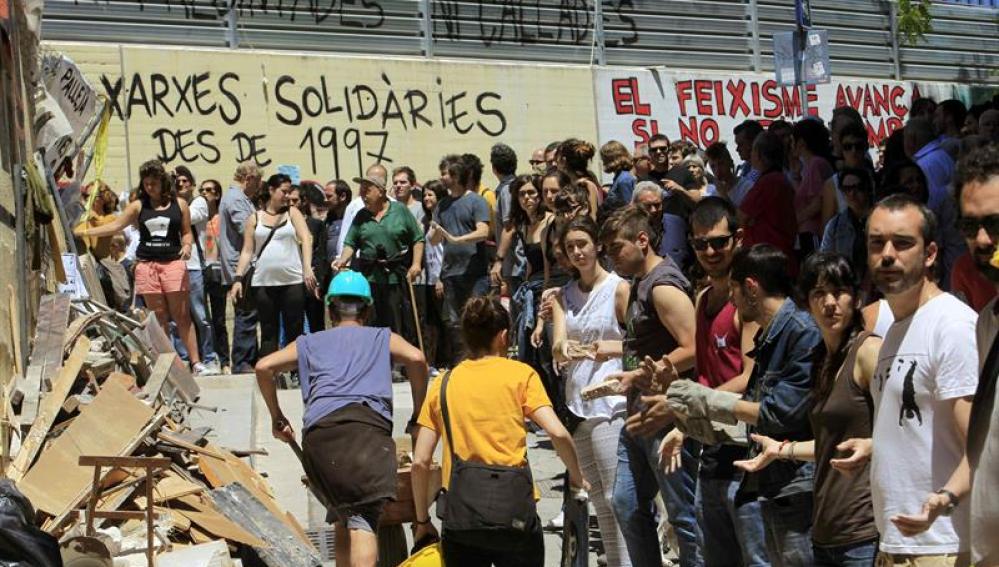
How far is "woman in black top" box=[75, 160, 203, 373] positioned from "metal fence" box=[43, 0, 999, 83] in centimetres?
432

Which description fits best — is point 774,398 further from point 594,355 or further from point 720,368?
point 594,355

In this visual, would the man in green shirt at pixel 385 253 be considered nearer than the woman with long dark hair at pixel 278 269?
Yes

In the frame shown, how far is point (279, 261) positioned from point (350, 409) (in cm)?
668

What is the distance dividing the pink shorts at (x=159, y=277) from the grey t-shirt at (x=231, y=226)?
2.82 feet

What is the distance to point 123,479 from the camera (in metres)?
8.84

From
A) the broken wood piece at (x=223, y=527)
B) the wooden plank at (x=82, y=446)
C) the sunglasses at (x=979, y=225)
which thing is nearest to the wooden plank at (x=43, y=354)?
the wooden plank at (x=82, y=446)

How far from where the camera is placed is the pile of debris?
805 centimetres

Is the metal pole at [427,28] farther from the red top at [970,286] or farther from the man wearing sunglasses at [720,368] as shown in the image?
the man wearing sunglasses at [720,368]

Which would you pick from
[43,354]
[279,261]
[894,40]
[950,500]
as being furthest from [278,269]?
[894,40]

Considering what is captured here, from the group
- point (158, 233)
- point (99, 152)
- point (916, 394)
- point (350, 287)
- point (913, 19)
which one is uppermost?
point (913, 19)

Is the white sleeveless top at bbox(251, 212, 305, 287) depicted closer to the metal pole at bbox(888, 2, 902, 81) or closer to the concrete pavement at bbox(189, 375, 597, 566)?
the concrete pavement at bbox(189, 375, 597, 566)

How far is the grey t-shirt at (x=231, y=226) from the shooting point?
14836 mm

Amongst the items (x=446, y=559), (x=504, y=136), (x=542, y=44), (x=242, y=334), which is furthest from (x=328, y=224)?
(x=446, y=559)

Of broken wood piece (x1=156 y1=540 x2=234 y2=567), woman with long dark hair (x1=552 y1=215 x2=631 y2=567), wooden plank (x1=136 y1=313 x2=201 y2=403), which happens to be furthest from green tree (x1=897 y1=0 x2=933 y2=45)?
broken wood piece (x1=156 y1=540 x2=234 y2=567)
